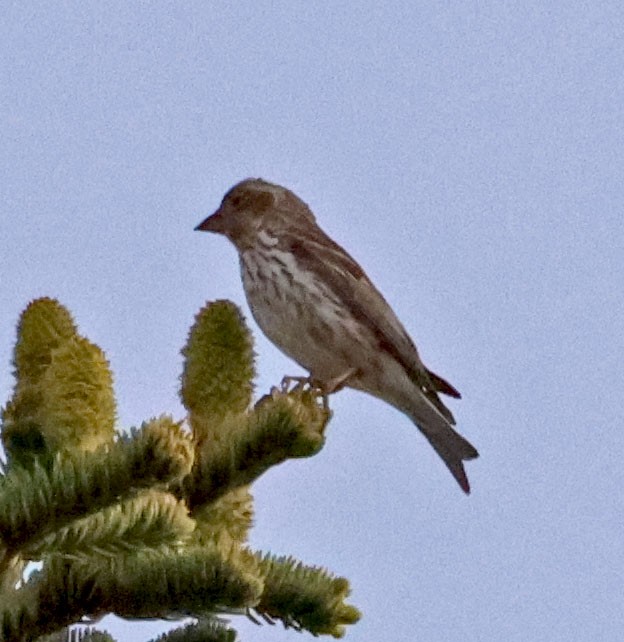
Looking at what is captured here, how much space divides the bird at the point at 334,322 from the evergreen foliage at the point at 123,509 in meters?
3.89

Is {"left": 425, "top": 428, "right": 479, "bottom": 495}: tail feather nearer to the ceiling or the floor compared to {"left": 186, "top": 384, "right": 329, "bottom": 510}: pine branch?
nearer to the ceiling

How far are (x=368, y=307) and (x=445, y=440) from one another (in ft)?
2.38

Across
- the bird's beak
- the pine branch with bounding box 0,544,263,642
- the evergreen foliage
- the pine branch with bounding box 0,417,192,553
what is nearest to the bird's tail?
the bird's beak

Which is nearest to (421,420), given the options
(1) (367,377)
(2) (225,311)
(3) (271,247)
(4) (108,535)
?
(1) (367,377)

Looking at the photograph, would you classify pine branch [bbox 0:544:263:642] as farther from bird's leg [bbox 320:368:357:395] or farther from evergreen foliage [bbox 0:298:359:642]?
bird's leg [bbox 320:368:357:395]

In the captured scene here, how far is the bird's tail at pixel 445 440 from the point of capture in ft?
21.6

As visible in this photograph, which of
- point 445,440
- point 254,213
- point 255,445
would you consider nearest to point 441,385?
point 445,440

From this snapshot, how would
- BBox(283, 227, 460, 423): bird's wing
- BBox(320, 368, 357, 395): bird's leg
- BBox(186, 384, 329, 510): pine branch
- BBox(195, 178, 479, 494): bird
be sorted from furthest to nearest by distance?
BBox(283, 227, 460, 423): bird's wing, BBox(195, 178, 479, 494): bird, BBox(320, 368, 357, 395): bird's leg, BBox(186, 384, 329, 510): pine branch

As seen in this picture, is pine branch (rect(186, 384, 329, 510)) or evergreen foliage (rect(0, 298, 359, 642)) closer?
evergreen foliage (rect(0, 298, 359, 642))

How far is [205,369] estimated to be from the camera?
2.44 meters

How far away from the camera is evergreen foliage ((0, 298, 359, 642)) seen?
1.94 metres

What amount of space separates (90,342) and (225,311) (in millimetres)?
398

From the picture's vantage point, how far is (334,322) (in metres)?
6.44

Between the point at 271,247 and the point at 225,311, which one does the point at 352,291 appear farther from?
the point at 225,311
